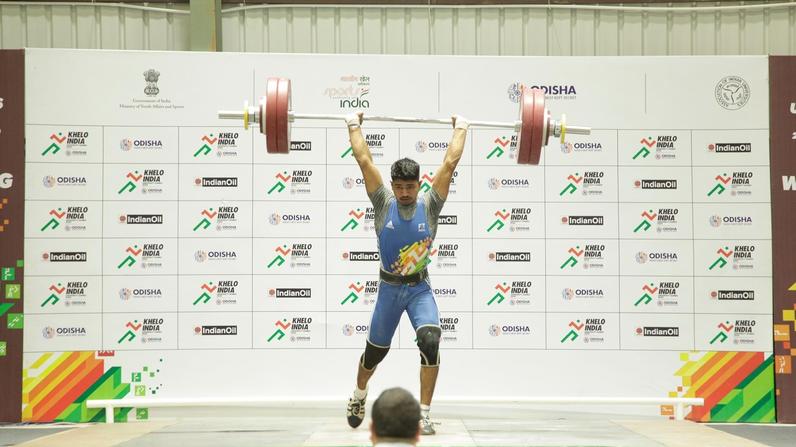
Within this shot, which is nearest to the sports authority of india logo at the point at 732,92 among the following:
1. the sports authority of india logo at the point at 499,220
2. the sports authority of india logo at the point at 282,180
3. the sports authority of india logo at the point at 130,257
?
the sports authority of india logo at the point at 499,220

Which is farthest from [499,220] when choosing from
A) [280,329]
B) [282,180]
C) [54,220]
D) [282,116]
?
[54,220]

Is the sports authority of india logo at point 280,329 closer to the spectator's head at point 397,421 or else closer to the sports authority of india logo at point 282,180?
the sports authority of india logo at point 282,180

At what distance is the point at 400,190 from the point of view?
493 centimetres

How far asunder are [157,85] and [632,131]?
405cm

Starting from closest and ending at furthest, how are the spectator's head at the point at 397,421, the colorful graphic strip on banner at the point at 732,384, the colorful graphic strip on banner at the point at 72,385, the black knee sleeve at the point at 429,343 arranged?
the spectator's head at the point at 397,421 → the black knee sleeve at the point at 429,343 → the colorful graphic strip on banner at the point at 72,385 → the colorful graphic strip on banner at the point at 732,384

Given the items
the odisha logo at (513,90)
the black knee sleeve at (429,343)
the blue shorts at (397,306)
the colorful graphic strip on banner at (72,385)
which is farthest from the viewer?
the odisha logo at (513,90)

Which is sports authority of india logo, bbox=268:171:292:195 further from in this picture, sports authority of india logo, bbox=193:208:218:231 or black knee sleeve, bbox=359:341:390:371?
black knee sleeve, bbox=359:341:390:371

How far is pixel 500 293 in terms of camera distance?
7.19m

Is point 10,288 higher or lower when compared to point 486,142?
lower

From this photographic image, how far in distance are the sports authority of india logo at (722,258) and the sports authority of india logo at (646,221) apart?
0.61m

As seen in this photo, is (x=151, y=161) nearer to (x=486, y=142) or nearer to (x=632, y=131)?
(x=486, y=142)

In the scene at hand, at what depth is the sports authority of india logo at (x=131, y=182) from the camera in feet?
23.3

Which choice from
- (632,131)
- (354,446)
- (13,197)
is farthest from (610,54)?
(13,197)

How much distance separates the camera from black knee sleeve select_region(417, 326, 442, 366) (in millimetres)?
4824
